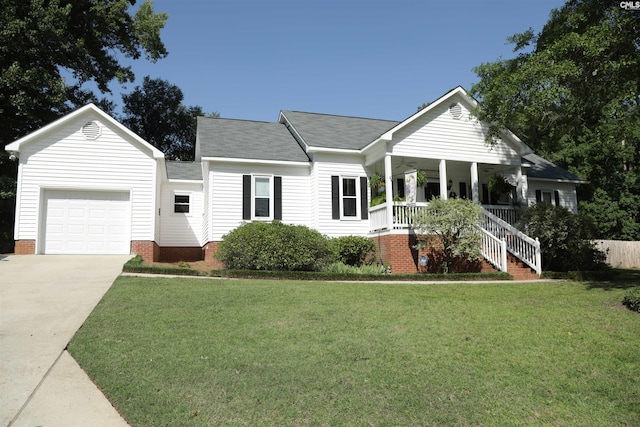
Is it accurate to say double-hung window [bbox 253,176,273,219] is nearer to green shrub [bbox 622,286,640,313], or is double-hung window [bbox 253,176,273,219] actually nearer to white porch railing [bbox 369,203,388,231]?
white porch railing [bbox 369,203,388,231]

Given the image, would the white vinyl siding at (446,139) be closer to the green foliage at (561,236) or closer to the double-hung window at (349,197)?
the double-hung window at (349,197)

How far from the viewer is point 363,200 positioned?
19766mm

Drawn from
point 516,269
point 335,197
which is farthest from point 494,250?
point 335,197

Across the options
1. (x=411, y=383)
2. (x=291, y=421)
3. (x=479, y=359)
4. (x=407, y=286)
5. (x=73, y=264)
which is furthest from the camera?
(x=73, y=264)

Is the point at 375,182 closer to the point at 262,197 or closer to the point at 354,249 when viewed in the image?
the point at 354,249

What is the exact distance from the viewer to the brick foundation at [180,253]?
66.0 feet

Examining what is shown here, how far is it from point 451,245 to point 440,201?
5.12 feet

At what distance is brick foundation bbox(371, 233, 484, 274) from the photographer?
17.2 metres

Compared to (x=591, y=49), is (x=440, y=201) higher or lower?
lower

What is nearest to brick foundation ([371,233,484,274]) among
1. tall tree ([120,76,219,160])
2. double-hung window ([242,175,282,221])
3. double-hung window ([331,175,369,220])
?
double-hung window ([331,175,369,220])

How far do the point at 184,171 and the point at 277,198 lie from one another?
531 centimetres

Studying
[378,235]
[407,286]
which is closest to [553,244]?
[378,235]

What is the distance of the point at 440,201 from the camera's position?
16250 mm

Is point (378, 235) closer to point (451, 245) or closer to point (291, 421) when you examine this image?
point (451, 245)
